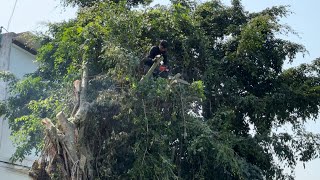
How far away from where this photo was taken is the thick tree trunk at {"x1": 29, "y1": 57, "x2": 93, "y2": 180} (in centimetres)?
907

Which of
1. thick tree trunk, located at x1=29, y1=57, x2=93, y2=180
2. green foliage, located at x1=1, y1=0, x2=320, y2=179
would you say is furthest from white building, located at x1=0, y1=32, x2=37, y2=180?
thick tree trunk, located at x1=29, y1=57, x2=93, y2=180

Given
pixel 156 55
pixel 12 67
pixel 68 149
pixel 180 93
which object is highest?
pixel 12 67

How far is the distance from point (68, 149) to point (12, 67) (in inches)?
307

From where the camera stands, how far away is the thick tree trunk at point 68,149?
907cm

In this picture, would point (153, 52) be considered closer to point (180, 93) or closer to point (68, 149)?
point (180, 93)

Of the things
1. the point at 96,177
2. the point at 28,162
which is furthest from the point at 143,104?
the point at 28,162

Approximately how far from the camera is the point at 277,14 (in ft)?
43.0

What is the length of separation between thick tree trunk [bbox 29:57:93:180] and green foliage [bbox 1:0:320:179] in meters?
0.27

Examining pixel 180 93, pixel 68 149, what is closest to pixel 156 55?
pixel 180 93

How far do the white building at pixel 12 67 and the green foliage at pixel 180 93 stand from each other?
10.1 ft

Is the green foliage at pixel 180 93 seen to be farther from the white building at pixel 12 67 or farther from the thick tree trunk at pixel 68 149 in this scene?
the white building at pixel 12 67

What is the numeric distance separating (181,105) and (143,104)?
758mm

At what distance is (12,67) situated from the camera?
16094mm

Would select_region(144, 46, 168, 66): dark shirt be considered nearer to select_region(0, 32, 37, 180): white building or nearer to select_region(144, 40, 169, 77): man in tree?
select_region(144, 40, 169, 77): man in tree
